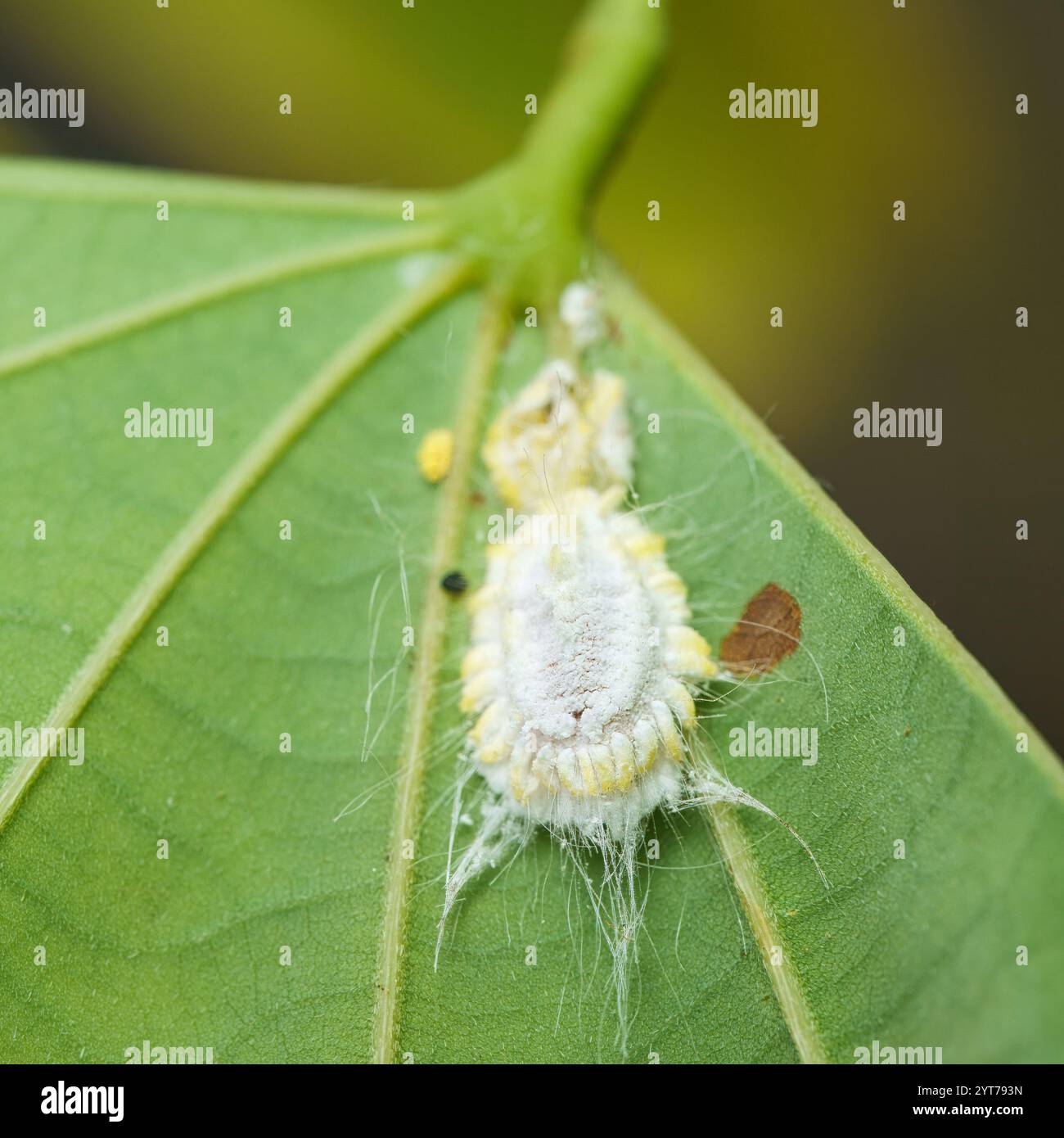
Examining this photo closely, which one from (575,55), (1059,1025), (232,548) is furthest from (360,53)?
(1059,1025)

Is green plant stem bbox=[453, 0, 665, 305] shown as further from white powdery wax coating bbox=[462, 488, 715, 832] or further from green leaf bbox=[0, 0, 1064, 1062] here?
white powdery wax coating bbox=[462, 488, 715, 832]

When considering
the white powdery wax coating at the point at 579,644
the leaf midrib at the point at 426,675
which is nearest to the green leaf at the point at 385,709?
the leaf midrib at the point at 426,675

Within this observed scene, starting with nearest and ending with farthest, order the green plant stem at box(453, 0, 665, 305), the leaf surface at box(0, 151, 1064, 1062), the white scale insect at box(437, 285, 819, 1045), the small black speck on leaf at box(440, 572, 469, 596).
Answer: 1. the leaf surface at box(0, 151, 1064, 1062)
2. the white scale insect at box(437, 285, 819, 1045)
3. the small black speck on leaf at box(440, 572, 469, 596)
4. the green plant stem at box(453, 0, 665, 305)

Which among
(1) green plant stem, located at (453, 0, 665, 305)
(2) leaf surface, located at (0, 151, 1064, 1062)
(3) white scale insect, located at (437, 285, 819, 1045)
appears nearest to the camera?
(2) leaf surface, located at (0, 151, 1064, 1062)

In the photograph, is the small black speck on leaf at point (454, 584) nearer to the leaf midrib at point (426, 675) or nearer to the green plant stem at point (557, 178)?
the leaf midrib at point (426, 675)

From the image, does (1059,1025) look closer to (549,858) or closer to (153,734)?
(549,858)

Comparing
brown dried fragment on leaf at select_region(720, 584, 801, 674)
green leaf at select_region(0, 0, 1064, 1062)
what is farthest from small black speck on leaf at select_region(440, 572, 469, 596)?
brown dried fragment on leaf at select_region(720, 584, 801, 674)
